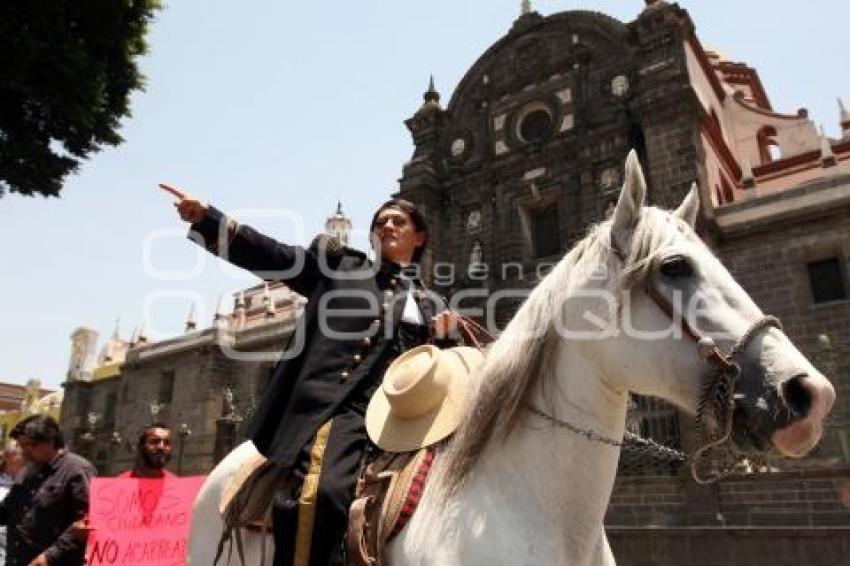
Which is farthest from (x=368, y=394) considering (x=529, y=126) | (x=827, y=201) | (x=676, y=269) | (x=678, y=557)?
(x=529, y=126)

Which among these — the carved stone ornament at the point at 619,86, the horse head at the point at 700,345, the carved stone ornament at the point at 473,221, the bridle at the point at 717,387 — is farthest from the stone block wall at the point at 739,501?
the horse head at the point at 700,345

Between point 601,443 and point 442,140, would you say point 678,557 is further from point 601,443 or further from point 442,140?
point 442,140

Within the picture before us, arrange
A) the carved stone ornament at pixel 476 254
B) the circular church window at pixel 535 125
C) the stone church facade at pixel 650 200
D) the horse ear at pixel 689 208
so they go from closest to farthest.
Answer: the horse ear at pixel 689 208 → the stone church facade at pixel 650 200 → the carved stone ornament at pixel 476 254 → the circular church window at pixel 535 125

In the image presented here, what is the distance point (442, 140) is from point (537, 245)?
542cm

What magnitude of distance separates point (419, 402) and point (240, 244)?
110 centimetres

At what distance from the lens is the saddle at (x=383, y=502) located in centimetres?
224

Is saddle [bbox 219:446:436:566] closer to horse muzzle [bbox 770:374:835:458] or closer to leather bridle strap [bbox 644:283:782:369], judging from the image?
leather bridle strap [bbox 644:283:782:369]

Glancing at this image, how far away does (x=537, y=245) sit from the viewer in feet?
60.8

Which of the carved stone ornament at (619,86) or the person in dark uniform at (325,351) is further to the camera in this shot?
the carved stone ornament at (619,86)

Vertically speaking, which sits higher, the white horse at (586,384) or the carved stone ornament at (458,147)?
the carved stone ornament at (458,147)

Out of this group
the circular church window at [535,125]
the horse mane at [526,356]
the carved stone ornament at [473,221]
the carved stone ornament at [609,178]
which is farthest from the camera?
the carved stone ornament at [473,221]

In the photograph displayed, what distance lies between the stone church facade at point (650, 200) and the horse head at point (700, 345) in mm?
10719

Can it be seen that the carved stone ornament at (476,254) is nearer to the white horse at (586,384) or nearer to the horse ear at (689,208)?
the horse ear at (689,208)

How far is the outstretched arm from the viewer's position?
109 inches
